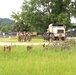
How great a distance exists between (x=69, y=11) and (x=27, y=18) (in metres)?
9.90

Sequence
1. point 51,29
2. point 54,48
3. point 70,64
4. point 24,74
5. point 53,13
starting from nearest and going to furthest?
1. point 24,74
2. point 70,64
3. point 54,48
4. point 51,29
5. point 53,13

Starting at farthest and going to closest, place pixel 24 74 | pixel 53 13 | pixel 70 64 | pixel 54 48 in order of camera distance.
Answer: pixel 53 13 → pixel 54 48 → pixel 70 64 → pixel 24 74

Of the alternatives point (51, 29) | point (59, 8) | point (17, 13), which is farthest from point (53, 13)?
point (51, 29)

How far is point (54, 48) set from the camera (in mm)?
22188

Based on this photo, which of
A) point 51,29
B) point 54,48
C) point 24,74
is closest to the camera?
point 24,74

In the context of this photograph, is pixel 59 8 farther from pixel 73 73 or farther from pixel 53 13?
pixel 73 73

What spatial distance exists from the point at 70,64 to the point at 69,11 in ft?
217

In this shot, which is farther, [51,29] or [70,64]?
[51,29]

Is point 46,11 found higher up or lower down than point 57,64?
higher up

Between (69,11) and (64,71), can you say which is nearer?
(64,71)

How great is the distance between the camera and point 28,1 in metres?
81.4

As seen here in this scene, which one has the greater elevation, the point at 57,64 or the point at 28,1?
the point at 28,1

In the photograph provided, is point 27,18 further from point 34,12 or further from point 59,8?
point 59,8

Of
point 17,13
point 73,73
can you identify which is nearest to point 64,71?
point 73,73
